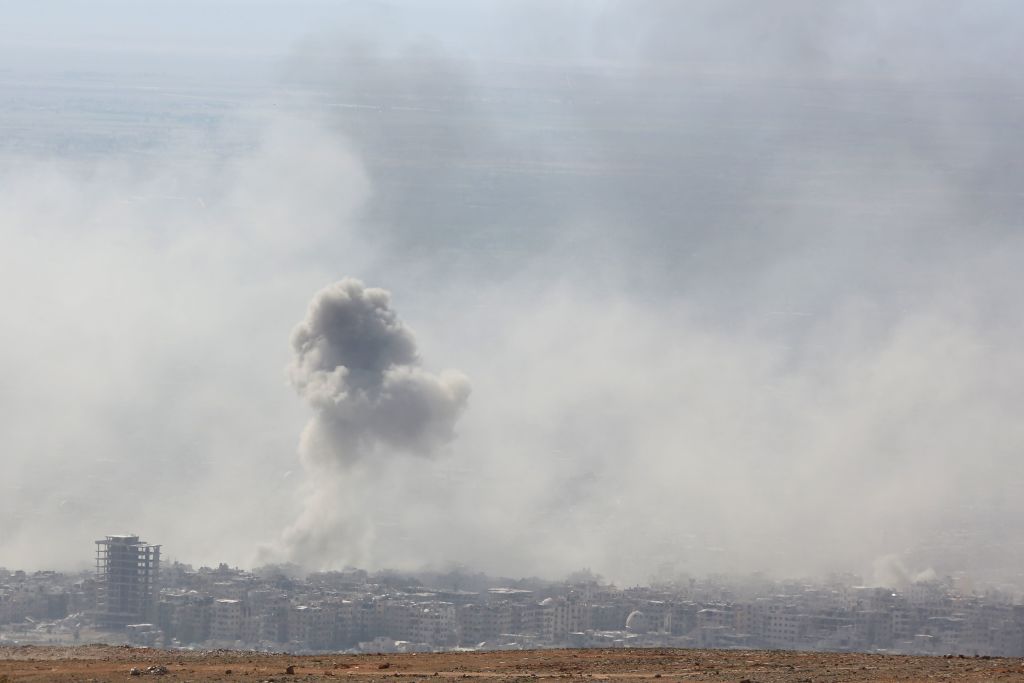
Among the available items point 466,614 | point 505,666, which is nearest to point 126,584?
point 466,614

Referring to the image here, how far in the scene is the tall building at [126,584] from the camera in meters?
57.0

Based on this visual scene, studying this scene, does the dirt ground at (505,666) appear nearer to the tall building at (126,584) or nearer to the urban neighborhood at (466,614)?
the urban neighborhood at (466,614)

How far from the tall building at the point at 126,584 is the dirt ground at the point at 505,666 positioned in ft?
99.1

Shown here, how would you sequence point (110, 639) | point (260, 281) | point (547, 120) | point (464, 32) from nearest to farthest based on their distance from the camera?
point (110, 639)
point (260, 281)
point (547, 120)
point (464, 32)

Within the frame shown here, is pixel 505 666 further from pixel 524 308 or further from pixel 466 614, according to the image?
pixel 524 308

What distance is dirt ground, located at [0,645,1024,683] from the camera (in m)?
23.5

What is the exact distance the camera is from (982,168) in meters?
146

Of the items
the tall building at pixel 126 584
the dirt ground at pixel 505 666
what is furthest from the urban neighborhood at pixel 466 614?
the dirt ground at pixel 505 666

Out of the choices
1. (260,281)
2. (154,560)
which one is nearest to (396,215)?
(260,281)

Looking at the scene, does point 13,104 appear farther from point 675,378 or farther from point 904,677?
point 904,677

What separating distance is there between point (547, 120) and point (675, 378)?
7608 cm

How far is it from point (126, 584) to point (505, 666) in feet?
115

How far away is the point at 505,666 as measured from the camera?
81.5ft

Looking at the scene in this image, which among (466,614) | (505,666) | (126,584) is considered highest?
(126,584)
